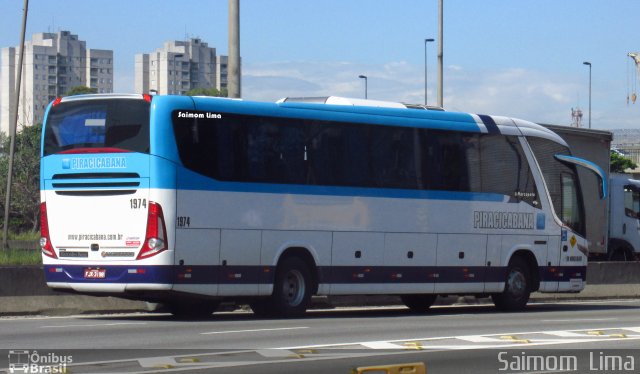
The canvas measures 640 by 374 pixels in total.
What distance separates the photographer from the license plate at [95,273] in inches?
718

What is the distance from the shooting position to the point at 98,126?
60.7ft

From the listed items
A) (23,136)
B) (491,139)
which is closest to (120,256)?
(491,139)

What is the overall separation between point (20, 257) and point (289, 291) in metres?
9.33

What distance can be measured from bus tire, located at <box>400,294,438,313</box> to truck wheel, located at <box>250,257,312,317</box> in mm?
4216

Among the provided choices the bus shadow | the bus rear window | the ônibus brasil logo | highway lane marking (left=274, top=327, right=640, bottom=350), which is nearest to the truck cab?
the bus shadow

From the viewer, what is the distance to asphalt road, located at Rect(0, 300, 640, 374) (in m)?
12.7

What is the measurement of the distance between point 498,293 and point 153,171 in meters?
8.70

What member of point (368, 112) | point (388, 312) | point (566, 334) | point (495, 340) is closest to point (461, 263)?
point (388, 312)

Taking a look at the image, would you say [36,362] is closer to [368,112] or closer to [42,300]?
[42,300]

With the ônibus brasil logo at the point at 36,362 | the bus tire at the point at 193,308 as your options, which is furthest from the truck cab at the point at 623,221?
the ônibus brasil logo at the point at 36,362

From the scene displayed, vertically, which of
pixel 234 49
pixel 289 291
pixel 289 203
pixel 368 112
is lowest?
pixel 289 291

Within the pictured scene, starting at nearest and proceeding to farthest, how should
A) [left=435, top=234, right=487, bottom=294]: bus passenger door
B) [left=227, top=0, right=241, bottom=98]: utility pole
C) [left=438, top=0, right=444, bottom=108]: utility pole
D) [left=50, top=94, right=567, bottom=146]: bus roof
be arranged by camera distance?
[left=50, top=94, right=567, bottom=146]: bus roof, [left=435, top=234, right=487, bottom=294]: bus passenger door, [left=227, top=0, right=241, bottom=98]: utility pole, [left=438, top=0, right=444, bottom=108]: utility pole

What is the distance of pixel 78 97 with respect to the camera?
1881 cm

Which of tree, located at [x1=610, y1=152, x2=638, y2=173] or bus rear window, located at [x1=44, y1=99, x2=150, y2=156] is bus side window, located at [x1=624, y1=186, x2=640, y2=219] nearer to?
bus rear window, located at [x1=44, y1=99, x2=150, y2=156]
